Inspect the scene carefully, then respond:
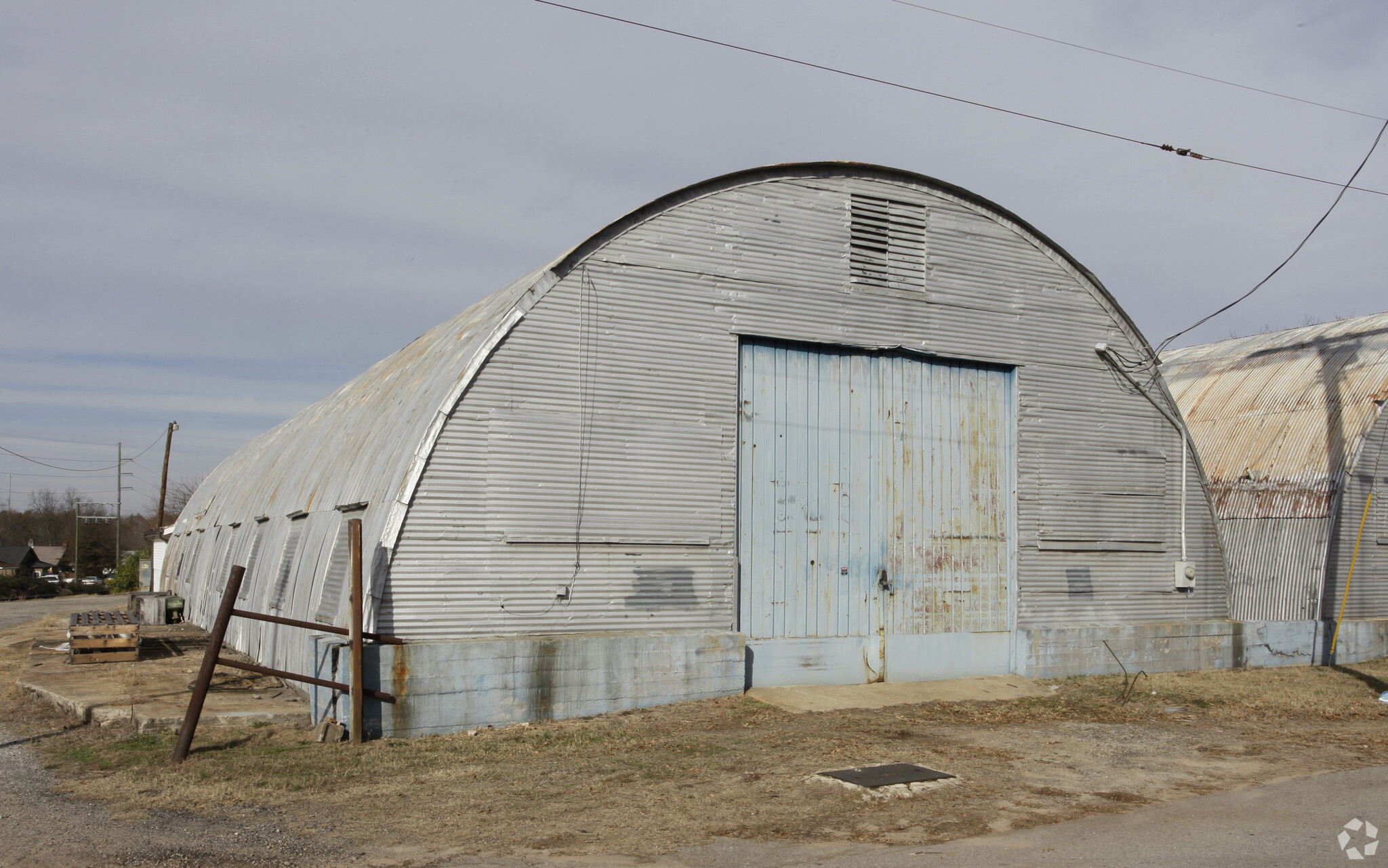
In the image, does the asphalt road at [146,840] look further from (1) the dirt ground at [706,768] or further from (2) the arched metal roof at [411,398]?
(2) the arched metal roof at [411,398]

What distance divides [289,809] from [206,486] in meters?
30.5

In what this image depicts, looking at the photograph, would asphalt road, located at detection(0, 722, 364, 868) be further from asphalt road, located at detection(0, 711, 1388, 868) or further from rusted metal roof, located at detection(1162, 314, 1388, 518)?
rusted metal roof, located at detection(1162, 314, 1388, 518)

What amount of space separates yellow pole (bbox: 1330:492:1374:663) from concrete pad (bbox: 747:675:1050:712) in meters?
6.52

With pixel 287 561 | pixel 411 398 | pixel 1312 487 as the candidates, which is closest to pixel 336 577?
pixel 411 398

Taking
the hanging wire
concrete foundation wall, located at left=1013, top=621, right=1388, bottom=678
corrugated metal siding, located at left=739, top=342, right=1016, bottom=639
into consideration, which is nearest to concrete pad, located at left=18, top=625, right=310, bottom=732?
the hanging wire

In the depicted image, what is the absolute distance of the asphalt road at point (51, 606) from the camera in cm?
3266

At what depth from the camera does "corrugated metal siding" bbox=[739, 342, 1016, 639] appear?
13.5 meters

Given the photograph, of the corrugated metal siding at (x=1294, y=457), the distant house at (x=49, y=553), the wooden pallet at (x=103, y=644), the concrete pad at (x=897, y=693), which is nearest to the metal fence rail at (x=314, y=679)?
the concrete pad at (x=897, y=693)

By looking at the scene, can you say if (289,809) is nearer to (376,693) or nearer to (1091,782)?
(376,693)

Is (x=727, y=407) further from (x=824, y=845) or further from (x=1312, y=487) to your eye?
(x=1312, y=487)

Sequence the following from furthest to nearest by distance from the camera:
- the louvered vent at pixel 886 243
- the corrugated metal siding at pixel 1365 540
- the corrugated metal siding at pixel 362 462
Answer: the corrugated metal siding at pixel 1365 540
the louvered vent at pixel 886 243
the corrugated metal siding at pixel 362 462

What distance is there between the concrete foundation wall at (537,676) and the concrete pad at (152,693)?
97cm

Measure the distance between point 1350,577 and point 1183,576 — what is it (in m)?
4.55

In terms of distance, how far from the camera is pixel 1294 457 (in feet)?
64.8
